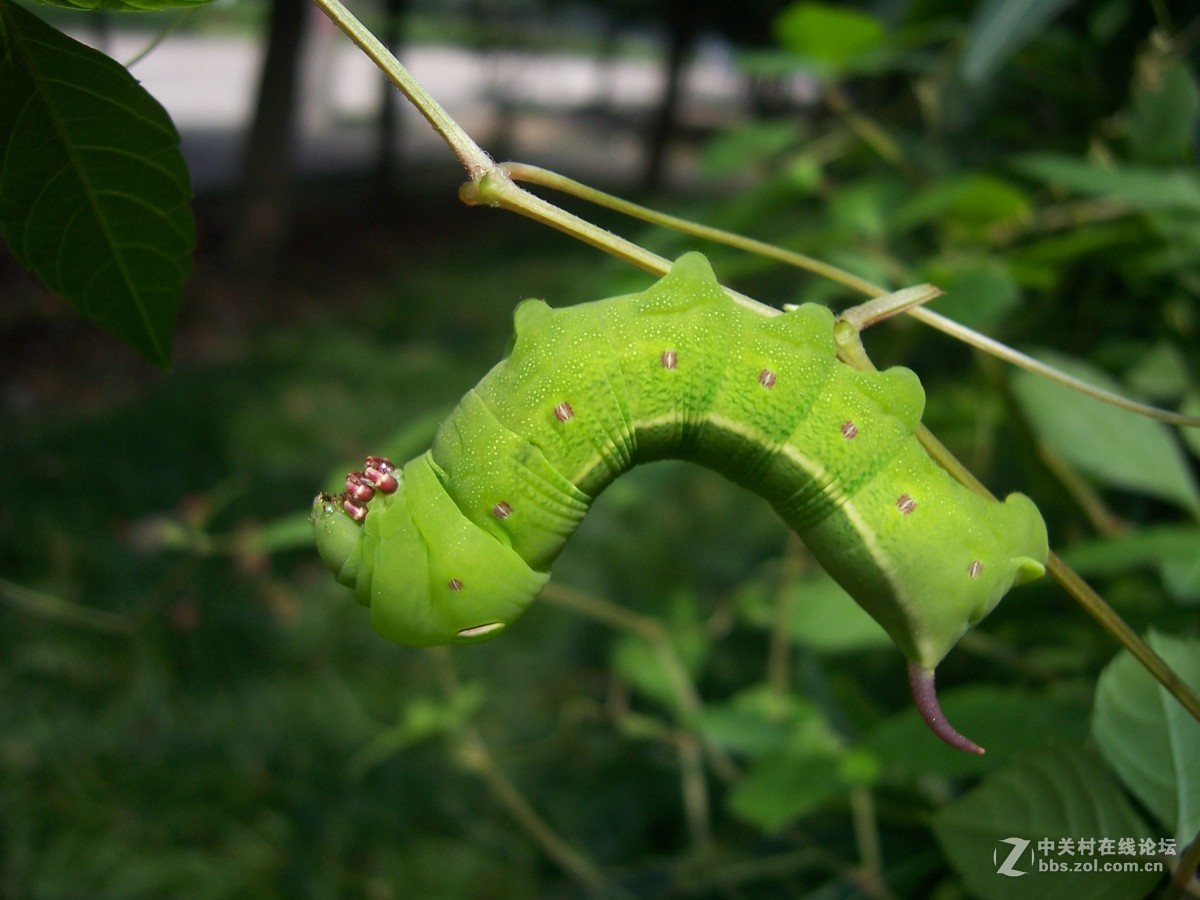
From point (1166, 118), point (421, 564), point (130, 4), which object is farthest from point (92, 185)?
point (1166, 118)

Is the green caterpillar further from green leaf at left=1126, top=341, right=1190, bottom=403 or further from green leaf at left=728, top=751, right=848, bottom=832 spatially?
green leaf at left=1126, top=341, right=1190, bottom=403

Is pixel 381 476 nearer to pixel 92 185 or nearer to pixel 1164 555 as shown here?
pixel 92 185

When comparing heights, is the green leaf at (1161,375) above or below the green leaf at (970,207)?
below

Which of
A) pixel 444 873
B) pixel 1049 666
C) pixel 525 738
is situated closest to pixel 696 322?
pixel 1049 666

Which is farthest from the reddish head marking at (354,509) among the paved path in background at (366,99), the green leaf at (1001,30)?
the paved path in background at (366,99)

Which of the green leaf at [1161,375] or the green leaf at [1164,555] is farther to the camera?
the green leaf at [1161,375]

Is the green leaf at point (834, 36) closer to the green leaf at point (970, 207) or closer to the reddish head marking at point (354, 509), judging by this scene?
the green leaf at point (970, 207)
